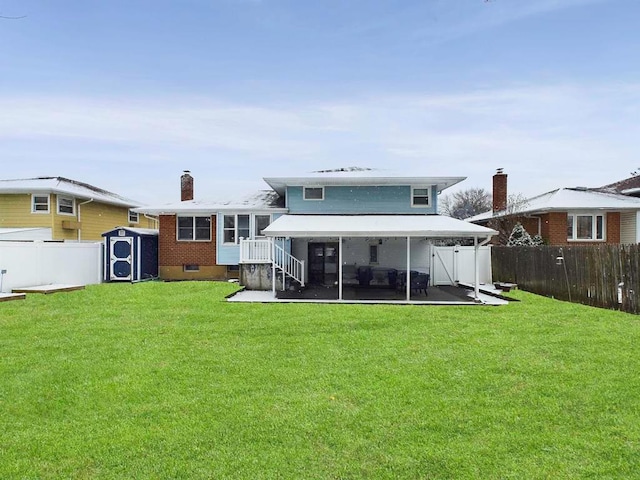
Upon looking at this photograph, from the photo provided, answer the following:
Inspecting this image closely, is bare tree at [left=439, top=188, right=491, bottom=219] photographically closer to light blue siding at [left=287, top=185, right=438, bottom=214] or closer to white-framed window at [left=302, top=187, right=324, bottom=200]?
light blue siding at [left=287, top=185, right=438, bottom=214]

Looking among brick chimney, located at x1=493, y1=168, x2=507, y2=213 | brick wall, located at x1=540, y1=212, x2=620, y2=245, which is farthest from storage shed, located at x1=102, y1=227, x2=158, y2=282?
brick chimney, located at x1=493, y1=168, x2=507, y2=213

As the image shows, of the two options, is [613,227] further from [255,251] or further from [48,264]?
[48,264]

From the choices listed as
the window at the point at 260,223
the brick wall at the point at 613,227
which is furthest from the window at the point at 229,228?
the brick wall at the point at 613,227

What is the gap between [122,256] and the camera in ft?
64.6

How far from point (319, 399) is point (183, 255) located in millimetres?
16192

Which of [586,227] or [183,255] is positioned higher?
[586,227]

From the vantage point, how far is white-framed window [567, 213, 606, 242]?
23.3 meters

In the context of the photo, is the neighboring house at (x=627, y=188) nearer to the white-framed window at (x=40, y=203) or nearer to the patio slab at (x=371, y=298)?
the patio slab at (x=371, y=298)

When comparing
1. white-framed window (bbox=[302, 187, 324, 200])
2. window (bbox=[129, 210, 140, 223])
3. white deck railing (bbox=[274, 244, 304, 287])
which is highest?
white-framed window (bbox=[302, 187, 324, 200])

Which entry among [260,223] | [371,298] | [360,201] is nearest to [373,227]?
[371,298]

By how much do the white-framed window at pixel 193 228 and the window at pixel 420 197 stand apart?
9.23 meters

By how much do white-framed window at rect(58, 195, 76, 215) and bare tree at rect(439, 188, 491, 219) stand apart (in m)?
50.6

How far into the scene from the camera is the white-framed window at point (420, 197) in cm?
1853

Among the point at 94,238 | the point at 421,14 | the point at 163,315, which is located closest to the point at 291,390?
the point at 163,315
